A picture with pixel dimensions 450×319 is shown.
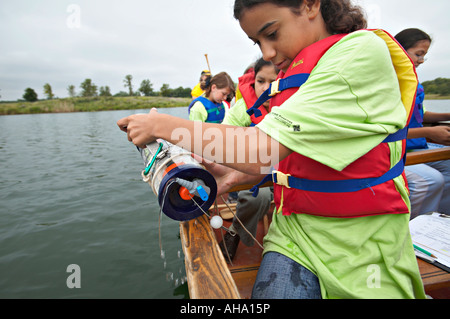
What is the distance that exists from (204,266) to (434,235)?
218cm

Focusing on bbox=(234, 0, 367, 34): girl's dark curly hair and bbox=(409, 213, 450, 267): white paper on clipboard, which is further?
bbox=(409, 213, 450, 267): white paper on clipboard

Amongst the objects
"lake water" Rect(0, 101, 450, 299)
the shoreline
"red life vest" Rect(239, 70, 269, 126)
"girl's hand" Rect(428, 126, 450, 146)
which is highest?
the shoreline

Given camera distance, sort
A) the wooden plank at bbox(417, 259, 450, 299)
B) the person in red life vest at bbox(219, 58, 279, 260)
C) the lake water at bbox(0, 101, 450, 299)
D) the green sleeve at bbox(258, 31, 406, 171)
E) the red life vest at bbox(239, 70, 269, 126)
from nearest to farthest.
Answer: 1. the green sleeve at bbox(258, 31, 406, 171)
2. the wooden plank at bbox(417, 259, 450, 299)
3. the person in red life vest at bbox(219, 58, 279, 260)
4. the red life vest at bbox(239, 70, 269, 126)
5. the lake water at bbox(0, 101, 450, 299)

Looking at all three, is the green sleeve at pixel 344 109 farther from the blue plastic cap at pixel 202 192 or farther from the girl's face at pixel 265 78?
the girl's face at pixel 265 78

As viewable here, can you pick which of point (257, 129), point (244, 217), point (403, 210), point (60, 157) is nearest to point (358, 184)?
point (403, 210)

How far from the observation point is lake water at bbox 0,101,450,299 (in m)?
3.74

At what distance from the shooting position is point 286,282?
50.9 inches

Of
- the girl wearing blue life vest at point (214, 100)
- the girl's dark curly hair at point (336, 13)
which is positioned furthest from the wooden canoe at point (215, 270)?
the girl wearing blue life vest at point (214, 100)

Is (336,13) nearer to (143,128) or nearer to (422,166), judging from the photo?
(143,128)

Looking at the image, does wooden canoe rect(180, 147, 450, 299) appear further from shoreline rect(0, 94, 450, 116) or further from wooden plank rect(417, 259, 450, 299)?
shoreline rect(0, 94, 450, 116)

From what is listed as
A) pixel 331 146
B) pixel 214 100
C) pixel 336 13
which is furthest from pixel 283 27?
pixel 214 100

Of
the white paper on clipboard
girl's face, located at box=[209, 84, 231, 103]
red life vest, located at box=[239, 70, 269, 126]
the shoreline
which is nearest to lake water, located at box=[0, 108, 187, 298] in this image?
red life vest, located at box=[239, 70, 269, 126]

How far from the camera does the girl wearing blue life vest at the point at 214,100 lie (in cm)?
620

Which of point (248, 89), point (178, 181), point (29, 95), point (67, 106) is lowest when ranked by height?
point (178, 181)
